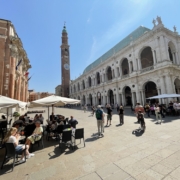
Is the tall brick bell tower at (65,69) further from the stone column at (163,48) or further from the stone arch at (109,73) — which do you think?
the stone column at (163,48)

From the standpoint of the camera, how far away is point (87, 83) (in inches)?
1633

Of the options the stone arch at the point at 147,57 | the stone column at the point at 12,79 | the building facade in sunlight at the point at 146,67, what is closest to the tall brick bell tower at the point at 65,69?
the building facade in sunlight at the point at 146,67

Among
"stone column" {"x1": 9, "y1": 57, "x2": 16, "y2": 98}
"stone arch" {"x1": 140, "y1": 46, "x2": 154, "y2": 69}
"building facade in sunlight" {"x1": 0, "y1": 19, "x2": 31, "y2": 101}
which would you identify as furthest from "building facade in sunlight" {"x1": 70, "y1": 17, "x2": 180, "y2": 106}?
"building facade in sunlight" {"x1": 0, "y1": 19, "x2": 31, "y2": 101}

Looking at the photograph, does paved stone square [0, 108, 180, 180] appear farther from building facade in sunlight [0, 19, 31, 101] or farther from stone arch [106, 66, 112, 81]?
stone arch [106, 66, 112, 81]

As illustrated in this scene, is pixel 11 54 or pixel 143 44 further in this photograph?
pixel 143 44

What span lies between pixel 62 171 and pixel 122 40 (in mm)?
33943

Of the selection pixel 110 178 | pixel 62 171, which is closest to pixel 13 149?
pixel 62 171

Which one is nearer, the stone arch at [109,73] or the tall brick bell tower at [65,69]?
the stone arch at [109,73]

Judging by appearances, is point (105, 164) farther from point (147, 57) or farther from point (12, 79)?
point (147, 57)

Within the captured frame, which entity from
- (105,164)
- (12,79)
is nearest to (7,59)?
(12,79)

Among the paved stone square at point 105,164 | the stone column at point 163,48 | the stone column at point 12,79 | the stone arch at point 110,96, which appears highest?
the stone column at point 163,48

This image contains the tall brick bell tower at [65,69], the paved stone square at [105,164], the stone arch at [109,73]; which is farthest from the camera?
the tall brick bell tower at [65,69]

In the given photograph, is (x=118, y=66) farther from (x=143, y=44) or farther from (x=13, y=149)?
(x=13, y=149)

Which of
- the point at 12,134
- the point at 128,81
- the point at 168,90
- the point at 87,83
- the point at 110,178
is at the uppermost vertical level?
the point at 87,83
